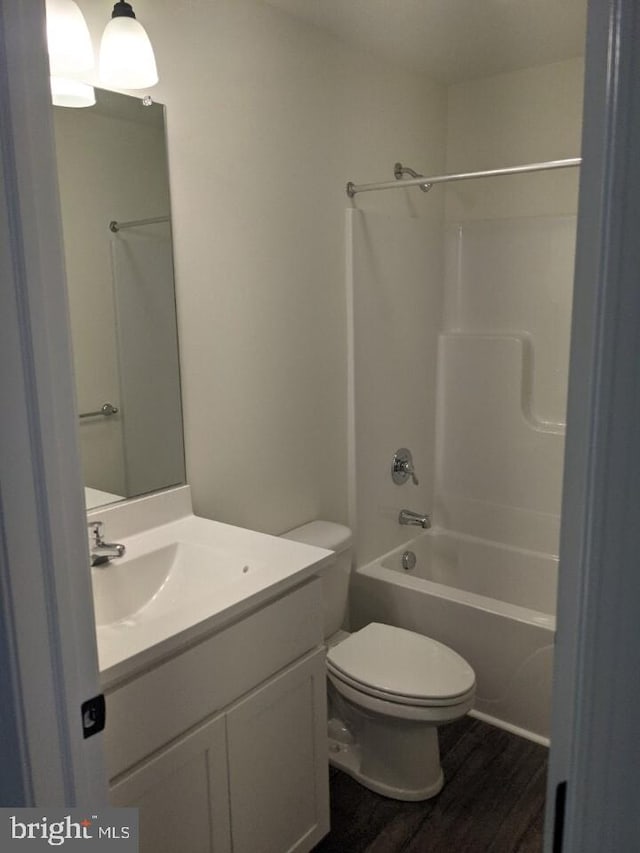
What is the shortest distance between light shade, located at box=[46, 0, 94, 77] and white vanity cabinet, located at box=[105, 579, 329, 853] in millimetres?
1304

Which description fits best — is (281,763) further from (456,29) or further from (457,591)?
(456,29)

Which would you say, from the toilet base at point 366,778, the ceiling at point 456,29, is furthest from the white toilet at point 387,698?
the ceiling at point 456,29

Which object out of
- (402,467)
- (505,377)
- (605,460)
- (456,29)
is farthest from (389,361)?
(605,460)

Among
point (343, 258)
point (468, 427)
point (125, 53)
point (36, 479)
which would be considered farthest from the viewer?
point (468, 427)

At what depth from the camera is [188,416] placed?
2025mm

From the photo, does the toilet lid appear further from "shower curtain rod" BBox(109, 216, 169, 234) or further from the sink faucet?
"shower curtain rod" BBox(109, 216, 169, 234)

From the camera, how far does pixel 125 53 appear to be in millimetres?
1597

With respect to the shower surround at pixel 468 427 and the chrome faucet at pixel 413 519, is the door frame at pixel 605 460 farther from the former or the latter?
the chrome faucet at pixel 413 519

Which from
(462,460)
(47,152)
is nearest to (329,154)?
(462,460)

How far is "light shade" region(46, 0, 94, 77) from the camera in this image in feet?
4.86

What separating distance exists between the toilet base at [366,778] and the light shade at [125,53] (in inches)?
82.0

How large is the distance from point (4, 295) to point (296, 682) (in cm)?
124

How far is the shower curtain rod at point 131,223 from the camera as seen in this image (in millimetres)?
1850

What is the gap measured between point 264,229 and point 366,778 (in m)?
1.79
